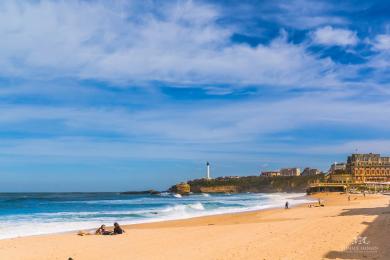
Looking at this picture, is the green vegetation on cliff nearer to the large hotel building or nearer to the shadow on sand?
the large hotel building

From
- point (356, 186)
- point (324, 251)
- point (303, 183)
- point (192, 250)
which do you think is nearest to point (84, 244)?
point (192, 250)

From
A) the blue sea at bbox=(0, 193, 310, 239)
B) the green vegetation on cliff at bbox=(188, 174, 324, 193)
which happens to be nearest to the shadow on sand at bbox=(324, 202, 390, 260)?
the blue sea at bbox=(0, 193, 310, 239)

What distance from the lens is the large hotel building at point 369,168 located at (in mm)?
138875

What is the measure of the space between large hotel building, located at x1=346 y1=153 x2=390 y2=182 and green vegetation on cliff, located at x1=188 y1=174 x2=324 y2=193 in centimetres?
1809

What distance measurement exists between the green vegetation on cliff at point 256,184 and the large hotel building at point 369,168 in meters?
Answer: 18.1

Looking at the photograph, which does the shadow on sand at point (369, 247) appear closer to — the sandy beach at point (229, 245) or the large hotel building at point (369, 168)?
the sandy beach at point (229, 245)

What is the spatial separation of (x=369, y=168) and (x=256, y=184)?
4624 cm

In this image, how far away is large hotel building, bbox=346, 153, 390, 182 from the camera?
139 meters

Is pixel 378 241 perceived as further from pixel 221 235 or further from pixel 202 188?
pixel 202 188

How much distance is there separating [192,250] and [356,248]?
441cm

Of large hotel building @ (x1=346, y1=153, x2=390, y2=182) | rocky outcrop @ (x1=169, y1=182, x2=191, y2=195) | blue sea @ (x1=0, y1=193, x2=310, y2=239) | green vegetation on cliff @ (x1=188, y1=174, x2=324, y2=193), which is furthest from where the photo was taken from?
rocky outcrop @ (x1=169, y1=182, x2=191, y2=195)

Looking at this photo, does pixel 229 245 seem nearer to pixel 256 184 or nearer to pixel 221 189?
pixel 256 184

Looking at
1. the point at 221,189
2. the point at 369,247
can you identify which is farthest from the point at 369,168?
the point at 369,247

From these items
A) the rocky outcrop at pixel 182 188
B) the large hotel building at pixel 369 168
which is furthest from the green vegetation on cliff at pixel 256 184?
the large hotel building at pixel 369 168
